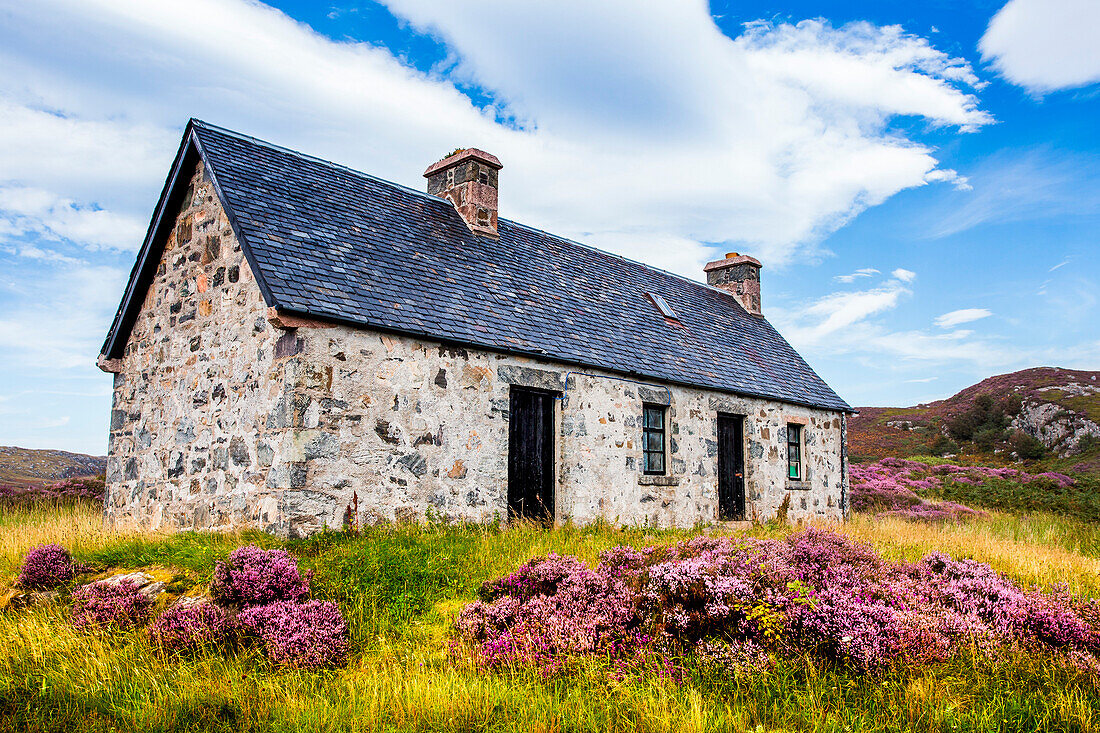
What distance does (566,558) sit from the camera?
22.6ft

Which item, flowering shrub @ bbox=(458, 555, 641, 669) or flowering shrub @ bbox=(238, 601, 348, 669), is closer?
flowering shrub @ bbox=(458, 555, 641, 669)

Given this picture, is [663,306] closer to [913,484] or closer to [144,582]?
[913,484]

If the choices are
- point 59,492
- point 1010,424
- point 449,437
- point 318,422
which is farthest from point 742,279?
point 1010,424

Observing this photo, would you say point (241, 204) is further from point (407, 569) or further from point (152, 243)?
point (407, 569)

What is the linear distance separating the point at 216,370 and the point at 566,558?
6.24 m

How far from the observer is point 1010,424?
123ft

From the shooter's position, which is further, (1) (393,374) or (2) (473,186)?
(2) (473,186)

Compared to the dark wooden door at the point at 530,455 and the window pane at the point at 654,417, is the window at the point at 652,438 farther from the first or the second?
the dark wooden door at the point at 530,455

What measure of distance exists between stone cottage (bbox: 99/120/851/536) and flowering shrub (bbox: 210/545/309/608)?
6.96 feet

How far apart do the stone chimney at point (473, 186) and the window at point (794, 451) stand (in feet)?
26.7

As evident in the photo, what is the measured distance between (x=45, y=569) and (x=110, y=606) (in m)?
1.36

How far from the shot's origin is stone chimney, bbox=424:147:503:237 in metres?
14.8

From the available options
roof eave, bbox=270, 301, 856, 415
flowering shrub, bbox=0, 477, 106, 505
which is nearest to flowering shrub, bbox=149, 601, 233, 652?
roof eave, bbox=270, 301, 856, 415

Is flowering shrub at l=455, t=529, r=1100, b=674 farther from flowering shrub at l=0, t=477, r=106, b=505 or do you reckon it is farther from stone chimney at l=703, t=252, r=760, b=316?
stone chimney at l=703, t=252, r=760, b=316
